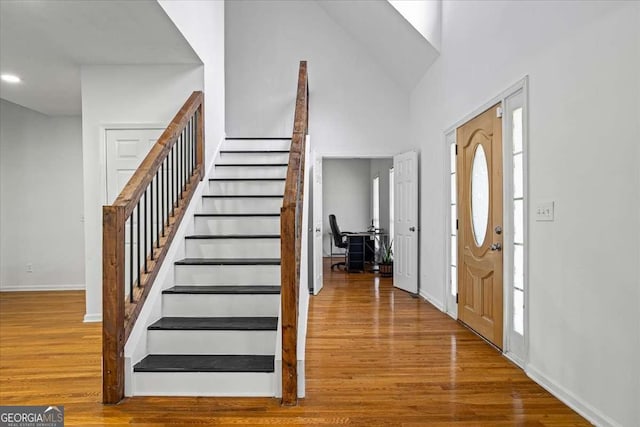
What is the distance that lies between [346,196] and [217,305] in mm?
8353

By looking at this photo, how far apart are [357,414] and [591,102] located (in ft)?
6.79

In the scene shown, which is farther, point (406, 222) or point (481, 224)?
point (406, 222)

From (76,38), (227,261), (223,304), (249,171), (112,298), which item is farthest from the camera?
(249,171)

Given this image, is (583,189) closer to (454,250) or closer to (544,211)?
(544,211)

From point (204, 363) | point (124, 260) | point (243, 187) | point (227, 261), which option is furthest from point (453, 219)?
point (124, 260)

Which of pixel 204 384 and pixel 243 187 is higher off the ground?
pixel 243 187

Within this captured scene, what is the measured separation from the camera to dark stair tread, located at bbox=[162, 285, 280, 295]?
328 cm

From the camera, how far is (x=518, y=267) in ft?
11.1

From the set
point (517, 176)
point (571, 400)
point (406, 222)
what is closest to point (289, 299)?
point (571, 400)

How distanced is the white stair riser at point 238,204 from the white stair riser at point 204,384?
1976mm

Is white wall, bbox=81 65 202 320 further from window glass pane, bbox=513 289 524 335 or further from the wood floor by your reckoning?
window glass pane, bbox=513 289 524 335

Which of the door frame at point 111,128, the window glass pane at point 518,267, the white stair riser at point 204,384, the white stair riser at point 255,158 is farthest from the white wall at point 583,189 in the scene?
the door frame at point 111,128

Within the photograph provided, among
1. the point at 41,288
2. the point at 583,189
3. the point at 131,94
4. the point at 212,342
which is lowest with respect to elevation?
the point at 41,288

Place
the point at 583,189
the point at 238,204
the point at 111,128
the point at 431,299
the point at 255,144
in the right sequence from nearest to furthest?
the point at 583,189
the point at 238,204
the point at 111,128
the point at 431,299
the point at 255,144
